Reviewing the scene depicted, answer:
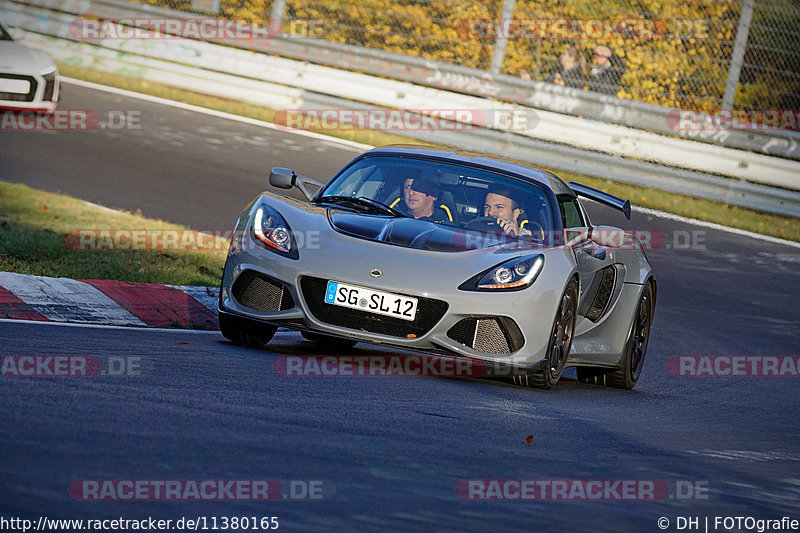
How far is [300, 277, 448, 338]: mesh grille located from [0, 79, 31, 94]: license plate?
8.36 metres

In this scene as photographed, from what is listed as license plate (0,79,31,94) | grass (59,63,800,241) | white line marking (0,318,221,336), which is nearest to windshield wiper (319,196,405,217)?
white line marking (0,318,221,336)

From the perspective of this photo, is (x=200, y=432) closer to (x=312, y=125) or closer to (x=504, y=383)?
(x=504, y=383)

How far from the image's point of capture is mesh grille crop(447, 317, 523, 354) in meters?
6.82

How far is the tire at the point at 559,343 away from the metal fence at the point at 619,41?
30.6 feet

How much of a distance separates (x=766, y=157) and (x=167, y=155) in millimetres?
7003

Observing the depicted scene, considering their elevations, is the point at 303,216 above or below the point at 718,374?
above

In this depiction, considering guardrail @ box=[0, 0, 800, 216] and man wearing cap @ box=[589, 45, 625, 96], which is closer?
guardrail @ box=[0, 0, 800, 216]

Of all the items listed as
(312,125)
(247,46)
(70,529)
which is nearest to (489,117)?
(312,125)

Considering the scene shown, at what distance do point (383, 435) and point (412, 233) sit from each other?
1955mm

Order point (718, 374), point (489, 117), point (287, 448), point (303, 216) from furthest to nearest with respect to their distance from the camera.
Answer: point (489, 117)
point (718, 374)
point (303, 216)
point (287, 448)

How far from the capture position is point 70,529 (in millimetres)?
3643

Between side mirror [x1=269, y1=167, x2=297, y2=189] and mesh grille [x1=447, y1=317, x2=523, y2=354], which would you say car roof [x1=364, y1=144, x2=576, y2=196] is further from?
mesh grille [x1=447, y1=317, x2=523, y2=354]

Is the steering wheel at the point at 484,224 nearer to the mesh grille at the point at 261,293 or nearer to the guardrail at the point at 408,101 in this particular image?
the mesh grille at the point at 261,293

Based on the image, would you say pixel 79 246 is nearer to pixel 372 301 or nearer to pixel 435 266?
pixel 372 301
